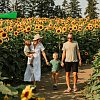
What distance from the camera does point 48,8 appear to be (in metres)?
56.0

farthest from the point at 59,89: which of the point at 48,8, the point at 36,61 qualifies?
the point at 48,8

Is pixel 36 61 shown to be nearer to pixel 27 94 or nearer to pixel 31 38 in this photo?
pixel 31 38

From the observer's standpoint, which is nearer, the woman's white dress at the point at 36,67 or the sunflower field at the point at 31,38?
the woman's white dress at the point at 36,67

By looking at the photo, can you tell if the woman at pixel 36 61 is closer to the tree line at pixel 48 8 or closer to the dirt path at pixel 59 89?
the dirt path at pixel 59 89

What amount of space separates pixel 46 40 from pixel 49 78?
259 centimetres

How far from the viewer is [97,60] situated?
8.61 metres

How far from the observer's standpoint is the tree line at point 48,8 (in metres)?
54.7

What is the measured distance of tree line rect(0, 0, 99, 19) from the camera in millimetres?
54688

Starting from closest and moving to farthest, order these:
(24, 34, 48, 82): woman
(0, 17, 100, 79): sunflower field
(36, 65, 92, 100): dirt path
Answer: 1. (36, 65, 92, 100): dirt path
2. (24, 34, 48, 82): woman
3. (0, 17, 100, 79): sunflower field

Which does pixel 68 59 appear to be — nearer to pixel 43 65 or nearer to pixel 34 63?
pixel 34 63

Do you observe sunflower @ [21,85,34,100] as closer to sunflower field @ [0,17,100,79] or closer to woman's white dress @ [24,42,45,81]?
sunflower field @ [0,17,100,79]

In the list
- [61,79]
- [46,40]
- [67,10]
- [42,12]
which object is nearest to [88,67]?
[46,40]

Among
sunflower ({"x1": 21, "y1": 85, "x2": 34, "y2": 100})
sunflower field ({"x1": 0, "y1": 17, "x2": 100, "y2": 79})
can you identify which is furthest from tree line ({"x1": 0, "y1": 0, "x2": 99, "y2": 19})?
sunflower ({"x1": 21, "y1": 85, "x2": 34, "y2": 100})

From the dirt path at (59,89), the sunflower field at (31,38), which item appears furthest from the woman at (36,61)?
the sunflower field at (31,38)
